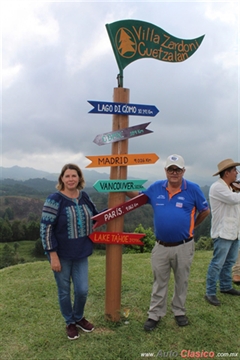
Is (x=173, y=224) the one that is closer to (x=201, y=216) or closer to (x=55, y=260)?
(x=201, y=216)

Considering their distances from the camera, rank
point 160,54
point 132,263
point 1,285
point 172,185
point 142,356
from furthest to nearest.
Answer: point 132,263 < point 1,285 < point 160,54 < point 172,185 < point 142,356

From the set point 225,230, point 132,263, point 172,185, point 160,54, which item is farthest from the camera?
point 132,263

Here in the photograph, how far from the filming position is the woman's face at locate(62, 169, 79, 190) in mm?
3088

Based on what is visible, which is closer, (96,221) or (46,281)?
(96,221)

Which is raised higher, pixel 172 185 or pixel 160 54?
pixel 160 54

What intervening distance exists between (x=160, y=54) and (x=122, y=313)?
355cm

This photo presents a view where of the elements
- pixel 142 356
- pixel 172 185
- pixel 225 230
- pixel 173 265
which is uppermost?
pixel 172 185

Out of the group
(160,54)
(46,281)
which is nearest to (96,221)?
(160,54)

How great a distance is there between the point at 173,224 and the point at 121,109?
5.01 feet

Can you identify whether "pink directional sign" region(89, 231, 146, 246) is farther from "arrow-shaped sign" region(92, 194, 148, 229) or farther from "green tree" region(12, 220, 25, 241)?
"green tree" region(12, 220, 25, 241)

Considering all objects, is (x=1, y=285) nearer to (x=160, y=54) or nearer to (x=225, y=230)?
(x=225, y=230)

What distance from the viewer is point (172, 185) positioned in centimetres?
328

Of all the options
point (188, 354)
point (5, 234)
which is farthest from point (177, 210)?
point (5, 234)

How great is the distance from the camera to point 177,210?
3.20m
